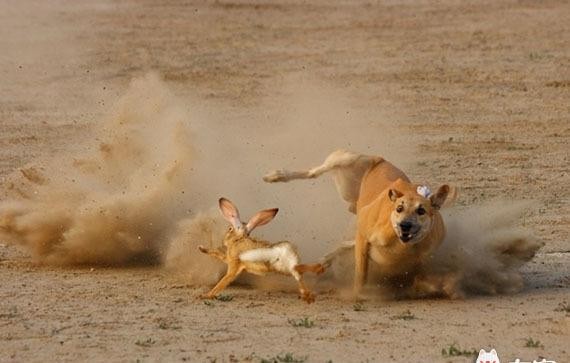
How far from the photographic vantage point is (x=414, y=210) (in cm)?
962

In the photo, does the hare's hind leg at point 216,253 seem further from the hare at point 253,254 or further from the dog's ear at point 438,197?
the dog's ear at point 438,197

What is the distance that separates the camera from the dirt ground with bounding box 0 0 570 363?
29.6 feet

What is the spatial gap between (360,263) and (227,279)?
878mm

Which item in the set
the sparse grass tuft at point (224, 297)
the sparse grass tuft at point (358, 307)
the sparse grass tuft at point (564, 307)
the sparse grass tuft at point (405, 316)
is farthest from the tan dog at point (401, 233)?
the sparse grass tuft at point (224, 297)

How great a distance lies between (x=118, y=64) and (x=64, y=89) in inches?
47.8

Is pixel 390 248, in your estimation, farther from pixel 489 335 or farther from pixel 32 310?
pixel 32 310

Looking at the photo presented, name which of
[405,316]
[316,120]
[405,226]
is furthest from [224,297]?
[316,120]

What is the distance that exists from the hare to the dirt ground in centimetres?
19

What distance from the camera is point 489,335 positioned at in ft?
29.9

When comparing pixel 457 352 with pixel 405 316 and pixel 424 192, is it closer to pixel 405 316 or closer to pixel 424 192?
pixel 405 316

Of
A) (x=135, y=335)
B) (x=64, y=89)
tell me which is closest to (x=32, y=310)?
(x=135, y=335)

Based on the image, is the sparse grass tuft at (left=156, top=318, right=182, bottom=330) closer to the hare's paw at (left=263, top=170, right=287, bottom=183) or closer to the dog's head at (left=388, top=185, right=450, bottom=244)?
the dog's head at (left=388, top=185, right=450, bottom=244)

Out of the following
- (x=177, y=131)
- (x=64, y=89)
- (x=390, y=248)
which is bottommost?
(x=390, y=248)

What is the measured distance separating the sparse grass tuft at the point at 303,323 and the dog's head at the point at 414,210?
80 cm
